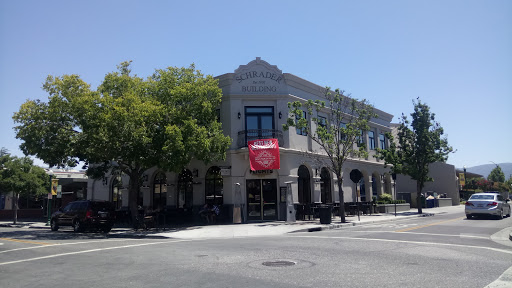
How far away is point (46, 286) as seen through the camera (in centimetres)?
697

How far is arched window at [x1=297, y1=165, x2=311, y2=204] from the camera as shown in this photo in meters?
25.0

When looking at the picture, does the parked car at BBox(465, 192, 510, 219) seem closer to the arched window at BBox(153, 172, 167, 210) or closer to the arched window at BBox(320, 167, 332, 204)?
the arched window at BBox(320, 167, 332, 204)

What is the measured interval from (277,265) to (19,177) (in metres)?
28.1

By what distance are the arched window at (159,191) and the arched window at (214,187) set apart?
149 inches

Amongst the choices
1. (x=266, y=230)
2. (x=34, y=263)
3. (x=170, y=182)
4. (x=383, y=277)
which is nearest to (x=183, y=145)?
(x=266, y=230)

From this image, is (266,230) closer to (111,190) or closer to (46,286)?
(46,286)

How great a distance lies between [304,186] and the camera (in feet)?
83.1

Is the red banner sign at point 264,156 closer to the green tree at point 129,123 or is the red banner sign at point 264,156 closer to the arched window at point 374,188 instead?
the green tree at point 129,123

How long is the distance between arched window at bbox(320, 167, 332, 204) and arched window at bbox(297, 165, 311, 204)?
Result: 6.11 ft

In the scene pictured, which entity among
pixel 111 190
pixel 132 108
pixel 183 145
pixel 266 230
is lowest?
pixel 266 230

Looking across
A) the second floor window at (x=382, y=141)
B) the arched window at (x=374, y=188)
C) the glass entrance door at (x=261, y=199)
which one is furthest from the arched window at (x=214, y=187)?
the second floor window at (x=382, y=141)

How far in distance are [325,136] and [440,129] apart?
43.9 ft

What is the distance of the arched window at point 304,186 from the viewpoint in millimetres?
25016

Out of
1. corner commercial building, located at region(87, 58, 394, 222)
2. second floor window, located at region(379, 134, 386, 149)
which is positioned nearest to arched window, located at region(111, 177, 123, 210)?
corner commercial building, located at region(87, 58, 394, 222)
